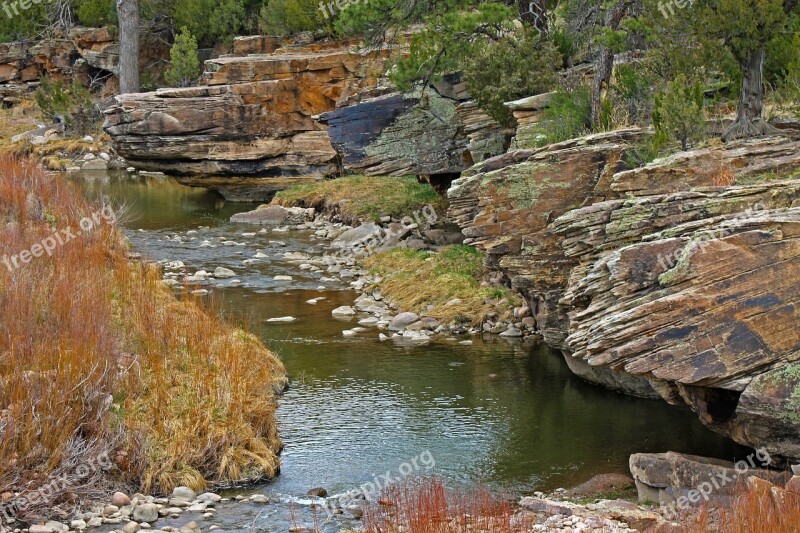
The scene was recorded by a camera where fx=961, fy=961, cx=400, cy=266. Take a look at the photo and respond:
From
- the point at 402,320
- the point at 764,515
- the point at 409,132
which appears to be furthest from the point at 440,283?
the point at 764,515

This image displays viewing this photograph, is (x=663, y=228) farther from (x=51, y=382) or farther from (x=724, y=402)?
(x=51, y=382)

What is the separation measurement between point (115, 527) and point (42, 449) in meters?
0.93

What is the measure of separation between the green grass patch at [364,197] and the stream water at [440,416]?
241 inches

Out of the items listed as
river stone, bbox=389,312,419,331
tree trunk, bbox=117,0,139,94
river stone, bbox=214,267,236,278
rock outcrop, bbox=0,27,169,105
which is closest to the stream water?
river stone, bbox=389,312,419,331

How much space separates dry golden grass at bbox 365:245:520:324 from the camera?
15.2 m

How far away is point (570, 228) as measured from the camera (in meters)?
11.4

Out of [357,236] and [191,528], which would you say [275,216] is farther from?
[191,528]

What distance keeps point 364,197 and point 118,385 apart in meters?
14.9

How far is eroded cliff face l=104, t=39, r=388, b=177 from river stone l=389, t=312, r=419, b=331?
12461 mm

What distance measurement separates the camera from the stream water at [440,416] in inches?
364

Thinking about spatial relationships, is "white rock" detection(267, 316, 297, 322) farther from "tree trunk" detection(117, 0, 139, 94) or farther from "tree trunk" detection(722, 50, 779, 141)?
"tree trunk" detection(117, 0, 139, 94)

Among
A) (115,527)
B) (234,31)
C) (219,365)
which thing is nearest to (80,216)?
(219,365)

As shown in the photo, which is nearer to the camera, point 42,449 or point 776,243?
point 42,449

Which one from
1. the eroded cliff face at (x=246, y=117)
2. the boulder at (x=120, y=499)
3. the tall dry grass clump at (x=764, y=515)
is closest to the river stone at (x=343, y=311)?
the boulder at (x=120, y=499)
